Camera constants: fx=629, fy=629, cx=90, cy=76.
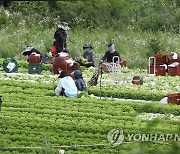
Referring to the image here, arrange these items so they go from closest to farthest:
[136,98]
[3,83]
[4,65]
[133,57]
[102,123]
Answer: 1. [102,123]
2. [136,98]
3. [3,83]
4. [4,65]
5. [133,57]

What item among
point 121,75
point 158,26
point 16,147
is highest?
point 158,26

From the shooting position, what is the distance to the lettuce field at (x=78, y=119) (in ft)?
30.6

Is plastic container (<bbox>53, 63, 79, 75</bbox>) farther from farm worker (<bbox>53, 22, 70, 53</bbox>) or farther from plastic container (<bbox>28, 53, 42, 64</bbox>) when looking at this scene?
farm worker (<bbox>53, 22, 70, 53</bbox>)

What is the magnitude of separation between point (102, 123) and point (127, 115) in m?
0.97

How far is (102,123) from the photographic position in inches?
416

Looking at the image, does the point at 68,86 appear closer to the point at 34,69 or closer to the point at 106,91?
the point at 106,91

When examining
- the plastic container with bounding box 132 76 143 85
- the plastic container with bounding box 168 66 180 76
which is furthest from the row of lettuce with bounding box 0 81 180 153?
the plastic container with bounding box 168 66 180 76

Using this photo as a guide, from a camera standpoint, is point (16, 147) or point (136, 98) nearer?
point (16, 147)

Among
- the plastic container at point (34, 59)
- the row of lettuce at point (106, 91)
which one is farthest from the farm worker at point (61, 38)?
the row of lettuce at point (106, 91)

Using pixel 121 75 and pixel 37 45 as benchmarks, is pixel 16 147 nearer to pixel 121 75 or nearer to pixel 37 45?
pixel 121 75

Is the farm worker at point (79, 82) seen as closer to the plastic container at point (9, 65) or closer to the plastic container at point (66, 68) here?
the plastic container at point (66, 68)

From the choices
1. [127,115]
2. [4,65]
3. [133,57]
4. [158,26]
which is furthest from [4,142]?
[158,26]

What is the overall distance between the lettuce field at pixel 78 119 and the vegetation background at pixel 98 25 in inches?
263

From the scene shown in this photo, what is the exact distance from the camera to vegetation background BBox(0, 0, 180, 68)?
22125 millimetres
